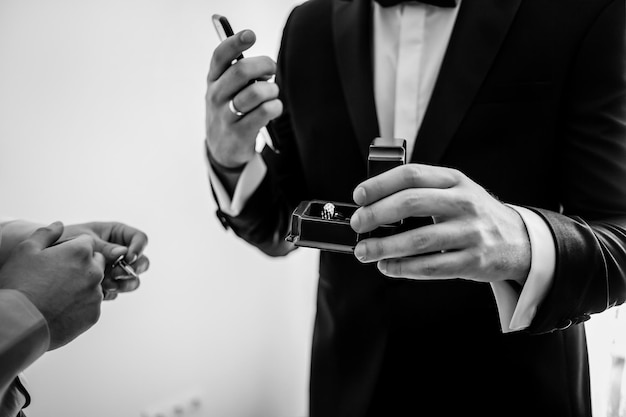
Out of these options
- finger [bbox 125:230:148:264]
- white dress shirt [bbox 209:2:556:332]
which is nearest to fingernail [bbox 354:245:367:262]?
white dress shirt [bbox 209:2:556:332]

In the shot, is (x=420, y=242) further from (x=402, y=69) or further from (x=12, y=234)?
(x=12, y=234)


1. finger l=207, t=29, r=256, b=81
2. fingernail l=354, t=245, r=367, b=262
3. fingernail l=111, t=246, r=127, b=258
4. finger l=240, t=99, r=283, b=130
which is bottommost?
fingernail l=111, t=246, r=127, b=258

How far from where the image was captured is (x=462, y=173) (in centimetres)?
70

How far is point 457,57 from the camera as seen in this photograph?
2.80ft

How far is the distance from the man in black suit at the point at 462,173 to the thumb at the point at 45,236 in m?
0.33

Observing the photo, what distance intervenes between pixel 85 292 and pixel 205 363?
1241 mm

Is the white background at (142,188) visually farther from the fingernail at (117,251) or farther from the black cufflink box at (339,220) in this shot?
the black cufflink box at (339,220)

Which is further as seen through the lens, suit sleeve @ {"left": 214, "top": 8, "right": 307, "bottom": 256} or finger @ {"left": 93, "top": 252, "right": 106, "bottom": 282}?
suit sleeve @ {"left": 214, "top": 8, "right": 307, "bottom": 256}

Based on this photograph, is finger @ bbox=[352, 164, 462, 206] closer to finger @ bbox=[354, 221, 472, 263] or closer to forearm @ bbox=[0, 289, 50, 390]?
finger @ bbox=[354, 221, 472, 263]

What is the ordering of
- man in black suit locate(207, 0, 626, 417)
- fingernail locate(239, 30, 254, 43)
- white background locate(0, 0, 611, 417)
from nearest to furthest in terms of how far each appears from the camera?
man in black suit locate(207, 0, 626, 417) → fingernail locate(239, 30, 254, 43) → white background locate(0, 0, 611, 417)

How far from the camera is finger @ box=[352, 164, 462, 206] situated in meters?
0.57

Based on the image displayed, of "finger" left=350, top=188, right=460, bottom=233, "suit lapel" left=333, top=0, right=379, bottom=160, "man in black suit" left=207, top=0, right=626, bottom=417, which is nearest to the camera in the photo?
"finger" left=350, top=188, right=460, bottom=233

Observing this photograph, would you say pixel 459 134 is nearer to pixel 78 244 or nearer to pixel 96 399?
pixel 78 244

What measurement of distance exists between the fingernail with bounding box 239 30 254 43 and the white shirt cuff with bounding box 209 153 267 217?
260mm
